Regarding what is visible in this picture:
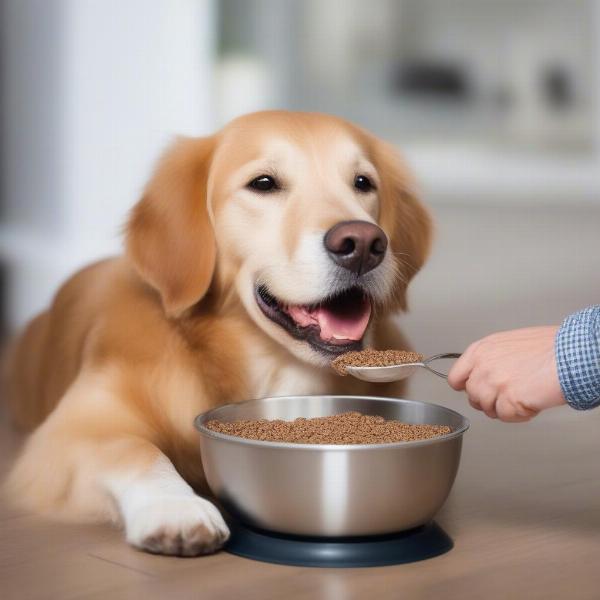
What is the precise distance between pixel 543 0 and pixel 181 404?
597 cm

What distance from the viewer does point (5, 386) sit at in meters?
3.00

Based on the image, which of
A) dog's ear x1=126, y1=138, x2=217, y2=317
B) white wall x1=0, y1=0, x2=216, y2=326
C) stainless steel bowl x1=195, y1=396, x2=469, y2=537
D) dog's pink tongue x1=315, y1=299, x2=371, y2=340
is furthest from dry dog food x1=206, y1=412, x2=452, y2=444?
white wall x1=0, y1=0, x2=216, y2=326

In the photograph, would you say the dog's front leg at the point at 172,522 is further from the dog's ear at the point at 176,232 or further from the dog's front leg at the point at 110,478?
the dog's ear at the point at 176,232

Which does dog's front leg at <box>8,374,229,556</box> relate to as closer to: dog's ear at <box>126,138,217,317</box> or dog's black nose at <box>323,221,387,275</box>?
dog's ear at <box>126,138,217,317</box>

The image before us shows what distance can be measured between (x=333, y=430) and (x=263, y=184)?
20.7 inches

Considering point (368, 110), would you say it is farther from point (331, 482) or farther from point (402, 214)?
point (331, 482)

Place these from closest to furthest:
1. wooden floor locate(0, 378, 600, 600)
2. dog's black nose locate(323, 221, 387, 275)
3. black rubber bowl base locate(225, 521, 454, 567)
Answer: wooden floor locate(0, 378, 600, 600) → black rubber bowl base locate(225, 521, 454, 567) → dog's black nose locate(323, 221, 387, 275)

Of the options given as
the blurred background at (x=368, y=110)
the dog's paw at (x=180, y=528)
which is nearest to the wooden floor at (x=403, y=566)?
the dog's paw at (x=180, y=528)

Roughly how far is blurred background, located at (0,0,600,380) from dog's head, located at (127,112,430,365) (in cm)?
Result: 218

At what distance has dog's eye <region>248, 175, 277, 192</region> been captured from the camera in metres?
1.93

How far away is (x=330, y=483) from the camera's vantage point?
1.48m

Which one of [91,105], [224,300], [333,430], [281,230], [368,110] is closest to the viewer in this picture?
[333,430]

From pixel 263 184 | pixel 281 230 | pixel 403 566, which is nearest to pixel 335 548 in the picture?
pixel 403 566

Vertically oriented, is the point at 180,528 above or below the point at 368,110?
below
